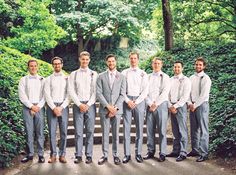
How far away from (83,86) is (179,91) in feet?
6.22

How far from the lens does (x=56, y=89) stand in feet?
22.6

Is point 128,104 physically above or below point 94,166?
above

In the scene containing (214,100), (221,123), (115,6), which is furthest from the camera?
(115,6)

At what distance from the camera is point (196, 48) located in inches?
550

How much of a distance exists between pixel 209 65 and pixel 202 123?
5.13 meters

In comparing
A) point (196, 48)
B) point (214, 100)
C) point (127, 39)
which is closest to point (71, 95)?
point (214, 100)

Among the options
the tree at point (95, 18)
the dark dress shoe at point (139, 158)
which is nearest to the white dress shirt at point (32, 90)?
the dark dress shoe at point (139, 158)

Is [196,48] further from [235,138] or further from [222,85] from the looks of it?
[235,138]

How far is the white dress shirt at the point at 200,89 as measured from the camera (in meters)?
6.96

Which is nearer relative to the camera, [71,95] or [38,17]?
[71,95]

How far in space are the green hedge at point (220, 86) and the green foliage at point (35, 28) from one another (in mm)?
4954

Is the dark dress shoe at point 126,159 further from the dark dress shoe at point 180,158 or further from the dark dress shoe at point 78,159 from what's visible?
the dark dress shoe at point 180,158

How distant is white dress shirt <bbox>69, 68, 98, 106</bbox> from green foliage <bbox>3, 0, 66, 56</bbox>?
954 centimetres

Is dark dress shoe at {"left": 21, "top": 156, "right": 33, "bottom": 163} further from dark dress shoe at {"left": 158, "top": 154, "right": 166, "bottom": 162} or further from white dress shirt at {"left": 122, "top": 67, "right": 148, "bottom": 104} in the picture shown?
dark dress shoe at {"left": 158, "top": 154, "right": 166, "bottom": 162}
